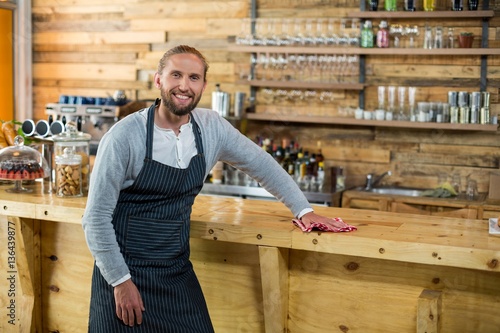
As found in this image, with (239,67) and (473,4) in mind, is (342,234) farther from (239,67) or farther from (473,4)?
(239,67)

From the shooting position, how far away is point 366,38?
5.48m

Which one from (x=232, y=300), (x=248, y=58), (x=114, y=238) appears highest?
(x=248, y=58)

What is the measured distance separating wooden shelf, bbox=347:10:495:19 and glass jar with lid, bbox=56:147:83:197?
9.22ft

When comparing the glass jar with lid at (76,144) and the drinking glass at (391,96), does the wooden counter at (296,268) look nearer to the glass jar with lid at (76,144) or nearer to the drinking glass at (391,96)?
the glass jar with lid at (76,144)

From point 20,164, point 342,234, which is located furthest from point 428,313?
point 20,164

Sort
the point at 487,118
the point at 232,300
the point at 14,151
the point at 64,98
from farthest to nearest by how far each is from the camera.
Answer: the point at 64,98 → the point at 487,118 → the point at 14,151 → the point at 232,300

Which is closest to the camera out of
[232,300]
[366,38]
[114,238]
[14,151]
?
[114,238]

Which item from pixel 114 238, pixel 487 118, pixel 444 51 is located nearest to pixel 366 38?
pixel 444 51

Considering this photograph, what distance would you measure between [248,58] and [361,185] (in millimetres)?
1397

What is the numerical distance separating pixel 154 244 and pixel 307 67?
335 cm

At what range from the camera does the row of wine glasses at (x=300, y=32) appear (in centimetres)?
559

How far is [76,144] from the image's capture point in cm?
349

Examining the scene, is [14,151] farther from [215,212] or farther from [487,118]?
[487,118]

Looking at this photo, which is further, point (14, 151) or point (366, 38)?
point (366, 38)
